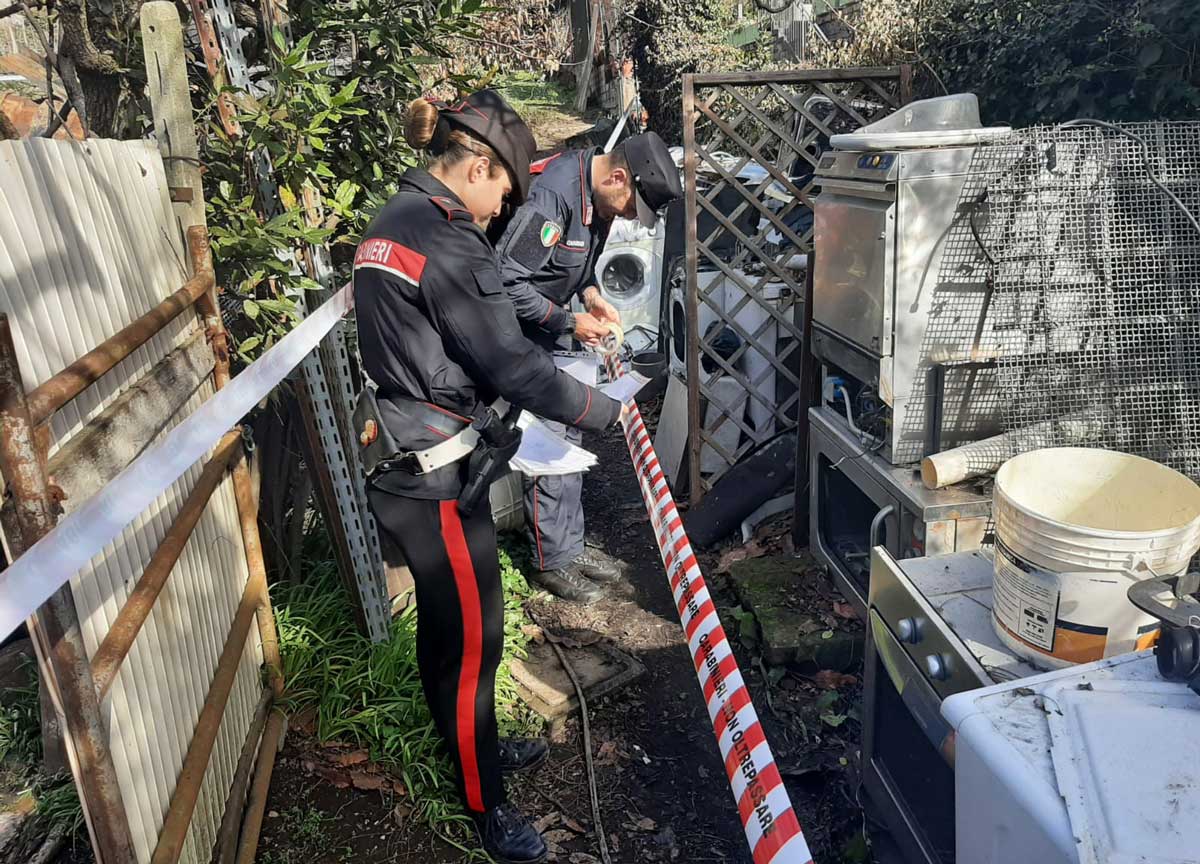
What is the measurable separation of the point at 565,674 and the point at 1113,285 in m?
2.43

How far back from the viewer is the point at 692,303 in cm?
466

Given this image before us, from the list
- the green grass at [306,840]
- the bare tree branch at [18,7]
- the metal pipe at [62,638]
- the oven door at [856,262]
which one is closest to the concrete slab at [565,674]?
the green grass at [306,840]

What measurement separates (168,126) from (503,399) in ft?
4.19

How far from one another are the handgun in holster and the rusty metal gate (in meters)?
2.35

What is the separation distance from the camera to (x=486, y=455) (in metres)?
2.35

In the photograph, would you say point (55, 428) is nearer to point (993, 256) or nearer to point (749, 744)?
point (749, 744)

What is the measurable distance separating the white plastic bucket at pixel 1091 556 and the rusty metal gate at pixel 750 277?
2511 millimetres

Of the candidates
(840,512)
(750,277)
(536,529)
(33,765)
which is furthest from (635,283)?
(33,765)

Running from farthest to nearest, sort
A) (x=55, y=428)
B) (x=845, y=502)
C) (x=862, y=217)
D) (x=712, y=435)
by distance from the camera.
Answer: (x=712, y=435)
(x=845, y=502)
(x=862, y=217)
(x=55, y=428)

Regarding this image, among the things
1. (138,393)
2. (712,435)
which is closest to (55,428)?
(138,393)

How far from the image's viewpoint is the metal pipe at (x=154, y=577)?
5.53 feet

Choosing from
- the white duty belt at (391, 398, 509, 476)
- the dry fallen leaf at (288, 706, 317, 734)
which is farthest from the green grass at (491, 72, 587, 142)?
the white duty belt at (391, 398, 509, 476)

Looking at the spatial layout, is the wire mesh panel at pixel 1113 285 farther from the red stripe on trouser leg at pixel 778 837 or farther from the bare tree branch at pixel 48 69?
the bare tree branch at pixel 48 69

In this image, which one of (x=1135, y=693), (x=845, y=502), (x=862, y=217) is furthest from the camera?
(x=845, y=502)
